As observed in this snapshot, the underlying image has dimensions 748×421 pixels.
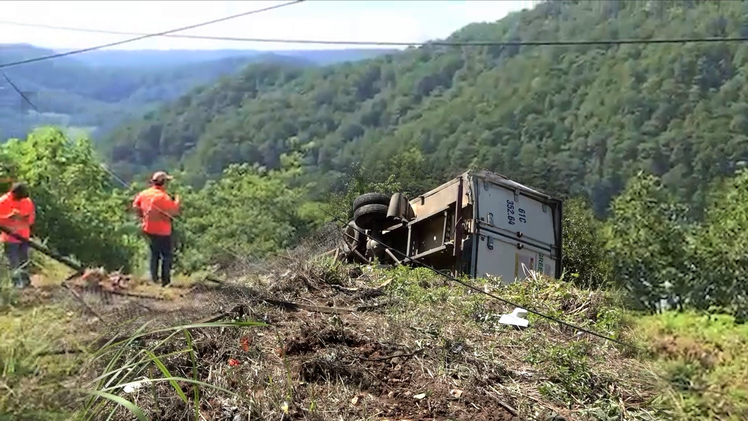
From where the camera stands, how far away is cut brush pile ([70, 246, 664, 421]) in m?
4.66

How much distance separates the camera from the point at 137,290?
7781 mm

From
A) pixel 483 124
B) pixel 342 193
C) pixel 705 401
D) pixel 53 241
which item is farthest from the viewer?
pixel 483 124

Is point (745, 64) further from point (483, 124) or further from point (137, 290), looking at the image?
point (137, 290)

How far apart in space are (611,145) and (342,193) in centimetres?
3024

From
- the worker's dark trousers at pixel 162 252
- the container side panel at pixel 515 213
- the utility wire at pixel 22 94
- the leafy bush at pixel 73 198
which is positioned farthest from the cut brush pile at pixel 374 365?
the container side panel at pixel 515 213

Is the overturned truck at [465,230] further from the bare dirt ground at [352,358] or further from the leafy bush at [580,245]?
the bare dirt ground at [352,358]

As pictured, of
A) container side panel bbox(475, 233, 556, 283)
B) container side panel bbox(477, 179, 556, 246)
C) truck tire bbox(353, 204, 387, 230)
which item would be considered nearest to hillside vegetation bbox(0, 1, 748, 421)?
truck tire bbox(353, 204, 387, 230)

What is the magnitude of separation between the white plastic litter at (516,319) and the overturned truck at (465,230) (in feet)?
9.81

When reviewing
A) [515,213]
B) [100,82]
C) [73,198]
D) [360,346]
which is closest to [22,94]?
[100,82]

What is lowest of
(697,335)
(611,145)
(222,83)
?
(611,145)

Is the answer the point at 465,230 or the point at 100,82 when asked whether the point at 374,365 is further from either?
the point at 100,82

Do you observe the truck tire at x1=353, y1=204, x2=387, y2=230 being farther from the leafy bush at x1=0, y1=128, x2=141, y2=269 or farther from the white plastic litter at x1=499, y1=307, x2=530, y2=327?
the white plastic litter at x1=499, y1=307, x2=530, y2=327

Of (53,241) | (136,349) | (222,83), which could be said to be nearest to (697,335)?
(136,349)

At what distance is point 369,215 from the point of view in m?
10.2
